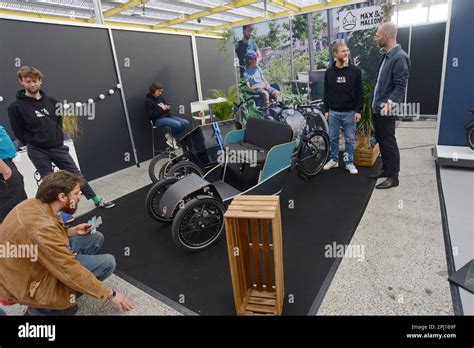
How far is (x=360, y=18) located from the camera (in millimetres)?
3912

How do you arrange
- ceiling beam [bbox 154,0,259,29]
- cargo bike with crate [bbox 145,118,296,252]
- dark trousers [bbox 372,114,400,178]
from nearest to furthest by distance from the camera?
cargo bike with crate [bbox 145,118,296,252]
dark trousers [bbox 372,114,400,178]
ceiling beam [bbox 154,0,259,29]

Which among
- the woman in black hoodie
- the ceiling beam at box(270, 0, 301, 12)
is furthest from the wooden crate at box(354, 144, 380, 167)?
the ceiling beam at box(270, 0, 301, 12)

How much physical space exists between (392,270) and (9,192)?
292 cm

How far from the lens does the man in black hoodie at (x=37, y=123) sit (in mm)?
2779

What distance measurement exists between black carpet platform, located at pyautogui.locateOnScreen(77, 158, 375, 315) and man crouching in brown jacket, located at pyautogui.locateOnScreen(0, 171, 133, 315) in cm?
58

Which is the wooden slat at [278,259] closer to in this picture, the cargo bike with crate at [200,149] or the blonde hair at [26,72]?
the cargo bike with crate at [200,149]

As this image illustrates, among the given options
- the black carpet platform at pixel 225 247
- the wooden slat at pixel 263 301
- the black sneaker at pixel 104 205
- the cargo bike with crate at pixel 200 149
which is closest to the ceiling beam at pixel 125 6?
the cargo bike with crate at pixel 200 149

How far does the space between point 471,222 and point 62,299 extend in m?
3.13

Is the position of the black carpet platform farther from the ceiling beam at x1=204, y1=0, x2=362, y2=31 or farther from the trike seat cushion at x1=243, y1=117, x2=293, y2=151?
the ceiling beam at x1=204, y1=0, x2=362, y2=31

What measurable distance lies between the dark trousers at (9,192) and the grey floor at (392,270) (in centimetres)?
74

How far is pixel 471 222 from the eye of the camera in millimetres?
2590

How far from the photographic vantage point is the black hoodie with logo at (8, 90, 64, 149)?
280 centimetres
